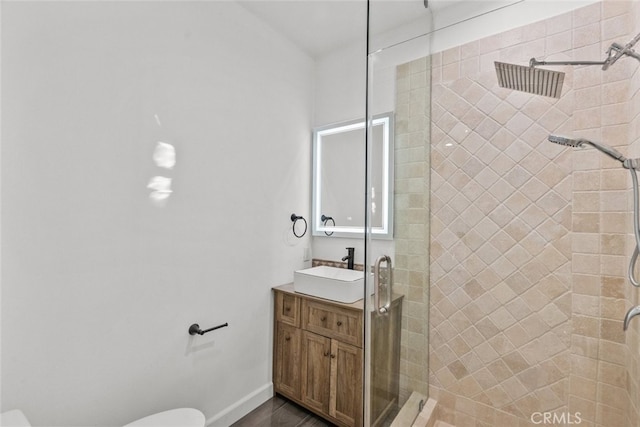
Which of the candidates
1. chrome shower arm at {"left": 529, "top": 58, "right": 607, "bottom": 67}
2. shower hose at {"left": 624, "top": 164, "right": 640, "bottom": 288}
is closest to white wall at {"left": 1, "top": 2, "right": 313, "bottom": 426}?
chrome shower arm at {"left": 529, "top": 58, "right": 607, "bottom": 67}

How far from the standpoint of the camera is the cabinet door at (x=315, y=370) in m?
1.90

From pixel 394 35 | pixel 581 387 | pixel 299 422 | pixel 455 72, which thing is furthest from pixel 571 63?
pixel 299 422

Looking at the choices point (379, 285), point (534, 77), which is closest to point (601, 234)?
point (534, 77)

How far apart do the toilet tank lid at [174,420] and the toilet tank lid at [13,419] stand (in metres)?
0.40

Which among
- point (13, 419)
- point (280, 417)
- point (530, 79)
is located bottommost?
point (280, 417)

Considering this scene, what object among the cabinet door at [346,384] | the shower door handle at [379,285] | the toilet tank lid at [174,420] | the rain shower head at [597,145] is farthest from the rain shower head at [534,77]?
the toilet tank lid at [174,420]

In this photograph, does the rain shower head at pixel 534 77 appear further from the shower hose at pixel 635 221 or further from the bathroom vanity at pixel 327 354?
the bathroom vanity at pixel 327 354

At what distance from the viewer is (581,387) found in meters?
1.38

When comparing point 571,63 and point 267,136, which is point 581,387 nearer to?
point 571,63

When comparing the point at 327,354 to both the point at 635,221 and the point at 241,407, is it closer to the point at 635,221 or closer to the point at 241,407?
the point at 241,407

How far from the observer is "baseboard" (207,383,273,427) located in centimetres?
180

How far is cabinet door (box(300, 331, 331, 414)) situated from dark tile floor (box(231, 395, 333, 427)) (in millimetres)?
81

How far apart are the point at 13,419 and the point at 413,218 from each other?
5.94 ft

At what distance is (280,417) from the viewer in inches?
77.2
